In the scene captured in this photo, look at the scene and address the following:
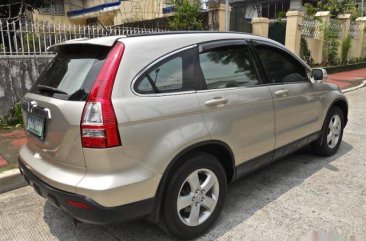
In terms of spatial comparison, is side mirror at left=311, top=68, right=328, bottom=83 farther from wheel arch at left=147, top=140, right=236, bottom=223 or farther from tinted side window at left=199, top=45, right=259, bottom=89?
wheel arch at left=147, top=140, right=236, bottom=223

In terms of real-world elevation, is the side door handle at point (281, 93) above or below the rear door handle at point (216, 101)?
below

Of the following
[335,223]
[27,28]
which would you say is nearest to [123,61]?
[335,223]

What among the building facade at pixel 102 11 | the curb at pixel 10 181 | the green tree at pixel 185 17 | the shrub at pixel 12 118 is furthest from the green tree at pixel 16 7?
the curb at pixel 10 181

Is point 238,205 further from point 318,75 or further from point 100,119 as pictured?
point 318,75

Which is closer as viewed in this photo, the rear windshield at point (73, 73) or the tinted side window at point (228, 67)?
the rear windshield at point (73, 73)

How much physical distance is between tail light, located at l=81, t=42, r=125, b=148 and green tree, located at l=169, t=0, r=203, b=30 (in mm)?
8593

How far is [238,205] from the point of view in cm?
363

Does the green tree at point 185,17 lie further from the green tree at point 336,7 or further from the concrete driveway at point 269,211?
the green tree at point 336,7

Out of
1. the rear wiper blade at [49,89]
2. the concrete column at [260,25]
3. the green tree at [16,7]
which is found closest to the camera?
the rear wiper blade at [49,89]

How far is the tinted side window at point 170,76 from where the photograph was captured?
A: 2.66 meters

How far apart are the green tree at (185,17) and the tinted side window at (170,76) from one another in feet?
26.5

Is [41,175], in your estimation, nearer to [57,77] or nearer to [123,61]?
[57,77]

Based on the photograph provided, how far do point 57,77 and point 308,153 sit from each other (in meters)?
3.66

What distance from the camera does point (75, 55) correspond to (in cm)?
295
